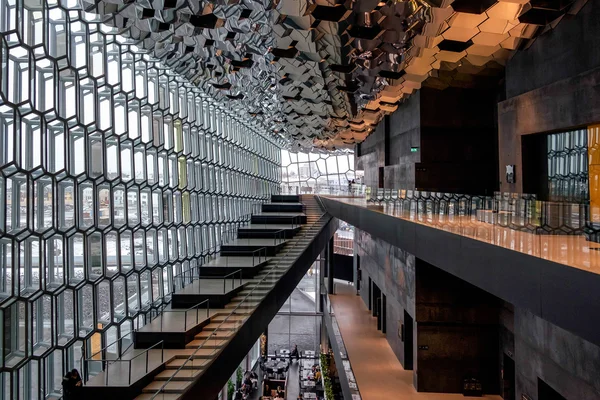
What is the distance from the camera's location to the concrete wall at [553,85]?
7.84 meters

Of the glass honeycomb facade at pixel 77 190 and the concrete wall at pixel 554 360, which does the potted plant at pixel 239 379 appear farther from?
the concrete wall at pixel 554 360

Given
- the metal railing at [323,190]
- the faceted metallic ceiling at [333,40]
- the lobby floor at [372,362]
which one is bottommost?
the lobby floor at [372,362]

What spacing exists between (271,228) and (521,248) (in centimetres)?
1380

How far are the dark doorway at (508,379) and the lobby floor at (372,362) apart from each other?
1.28ft

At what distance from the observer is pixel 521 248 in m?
5.71

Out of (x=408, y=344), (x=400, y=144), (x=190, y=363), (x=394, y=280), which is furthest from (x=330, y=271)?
(x=190, y=363)

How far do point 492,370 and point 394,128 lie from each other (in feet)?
34.7

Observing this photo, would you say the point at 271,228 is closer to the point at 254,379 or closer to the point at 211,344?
the point at 211,344

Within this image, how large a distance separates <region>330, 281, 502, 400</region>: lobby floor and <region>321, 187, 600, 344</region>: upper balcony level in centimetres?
670

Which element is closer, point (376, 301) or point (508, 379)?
point (508, 379)

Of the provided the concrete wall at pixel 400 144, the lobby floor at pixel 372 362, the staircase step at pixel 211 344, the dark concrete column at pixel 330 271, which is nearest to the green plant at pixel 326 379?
the lobby floor at pixel 372 362

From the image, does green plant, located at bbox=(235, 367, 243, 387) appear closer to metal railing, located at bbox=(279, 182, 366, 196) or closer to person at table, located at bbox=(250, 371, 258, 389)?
person at table, located at bbox=(250, 371, 258, 389)

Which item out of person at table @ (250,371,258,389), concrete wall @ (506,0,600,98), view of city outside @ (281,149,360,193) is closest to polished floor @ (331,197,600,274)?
concrete wall @ (506,0,600,98)

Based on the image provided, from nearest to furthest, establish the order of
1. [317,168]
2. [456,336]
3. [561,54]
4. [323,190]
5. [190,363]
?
[190,363]
[561,54]
[456,336]
[323,190]
[317,168]
